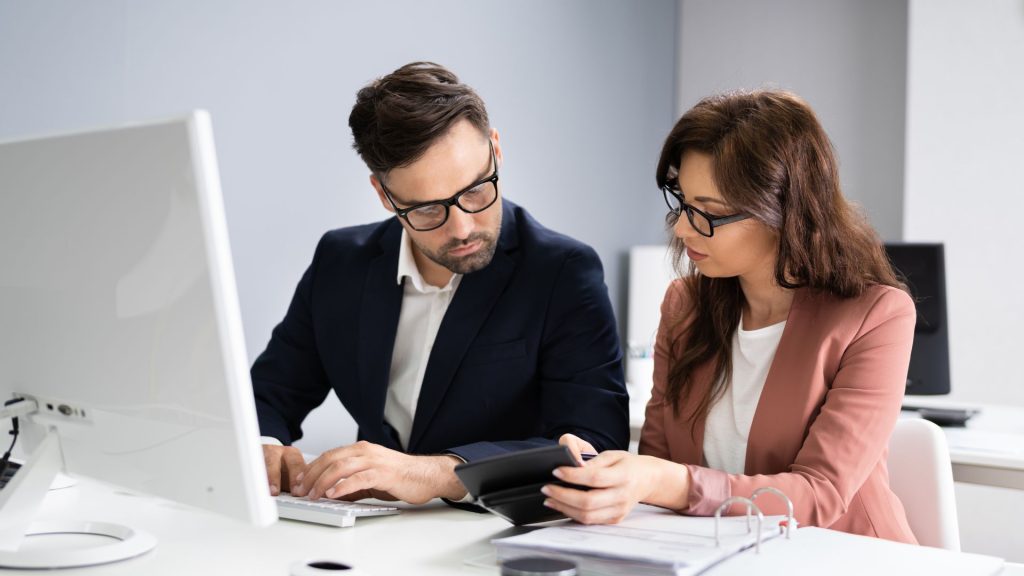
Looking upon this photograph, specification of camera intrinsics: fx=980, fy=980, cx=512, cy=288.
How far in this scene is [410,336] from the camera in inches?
76.0

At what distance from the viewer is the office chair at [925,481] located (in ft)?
5.63

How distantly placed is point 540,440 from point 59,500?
2.54ft

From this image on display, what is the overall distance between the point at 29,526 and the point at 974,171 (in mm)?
4038

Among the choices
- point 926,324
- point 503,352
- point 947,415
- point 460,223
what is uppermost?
point 460,223

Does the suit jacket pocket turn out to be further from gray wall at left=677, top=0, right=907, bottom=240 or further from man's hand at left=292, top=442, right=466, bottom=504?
gray wall at left=677, top=0, right=907, bottom=240

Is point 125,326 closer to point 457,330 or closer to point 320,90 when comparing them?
point 457,330

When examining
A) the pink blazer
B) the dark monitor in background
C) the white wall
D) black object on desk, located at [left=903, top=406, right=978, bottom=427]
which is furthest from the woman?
the white wall

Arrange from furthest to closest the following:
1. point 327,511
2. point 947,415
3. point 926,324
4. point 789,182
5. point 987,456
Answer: point 947,415
point 926,324
point 987,456
point 789,182
point 327,511

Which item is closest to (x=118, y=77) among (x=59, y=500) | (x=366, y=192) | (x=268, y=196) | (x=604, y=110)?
(x=268, y=196)

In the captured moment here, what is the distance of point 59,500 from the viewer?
5.01 feet

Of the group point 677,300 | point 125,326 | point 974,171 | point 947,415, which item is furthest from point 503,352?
point 974,171

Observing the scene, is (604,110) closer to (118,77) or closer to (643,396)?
(643,396)

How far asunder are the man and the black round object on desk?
0.43m

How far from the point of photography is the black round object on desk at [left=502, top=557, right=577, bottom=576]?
1060mm
